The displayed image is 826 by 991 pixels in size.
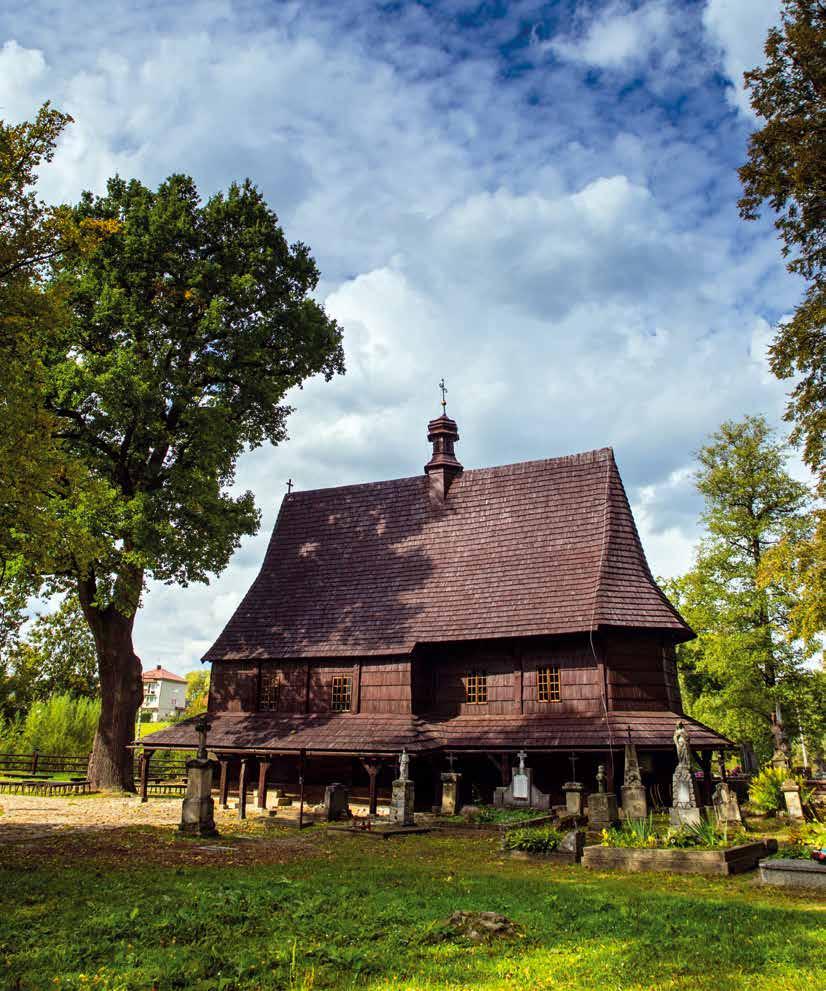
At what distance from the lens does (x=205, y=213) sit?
2331 cm

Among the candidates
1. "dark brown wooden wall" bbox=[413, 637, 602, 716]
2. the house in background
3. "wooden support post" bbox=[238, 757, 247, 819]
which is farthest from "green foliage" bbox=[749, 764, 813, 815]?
the house in background

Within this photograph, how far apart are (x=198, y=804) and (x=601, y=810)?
30.0ft

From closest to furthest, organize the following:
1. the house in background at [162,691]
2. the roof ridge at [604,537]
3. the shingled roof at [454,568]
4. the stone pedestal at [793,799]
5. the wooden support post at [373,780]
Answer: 1. the stone pedestal at [793,799]
2. the wooden support post at [373,780]
3. the roof ridge at [604,537]
4. the shingled roof at [454,568]
5. the house in background at [162,691]

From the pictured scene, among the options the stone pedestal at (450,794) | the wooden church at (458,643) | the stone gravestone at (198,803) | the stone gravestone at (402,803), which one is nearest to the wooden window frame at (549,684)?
the wooden church at (458,643)

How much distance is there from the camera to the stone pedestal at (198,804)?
1563 centimetres

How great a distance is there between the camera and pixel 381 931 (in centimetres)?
757

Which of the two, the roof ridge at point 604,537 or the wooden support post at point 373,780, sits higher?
the roof ridge at point 604,537

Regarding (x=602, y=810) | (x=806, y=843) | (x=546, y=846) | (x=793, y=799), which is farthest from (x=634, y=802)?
(x=793, y=799)

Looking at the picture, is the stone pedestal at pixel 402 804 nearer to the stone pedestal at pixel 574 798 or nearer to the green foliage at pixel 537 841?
the stone pedestal at pixel 574 798

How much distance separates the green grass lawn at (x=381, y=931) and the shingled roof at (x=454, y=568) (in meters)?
11.7

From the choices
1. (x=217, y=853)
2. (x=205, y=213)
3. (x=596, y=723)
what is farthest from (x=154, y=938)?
(x=205, y=213)

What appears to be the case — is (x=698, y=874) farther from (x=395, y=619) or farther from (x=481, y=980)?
(x=395, y=619)

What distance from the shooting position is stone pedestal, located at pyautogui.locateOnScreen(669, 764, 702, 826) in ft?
46.8

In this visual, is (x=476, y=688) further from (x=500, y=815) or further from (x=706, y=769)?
(x=706, y=769)
